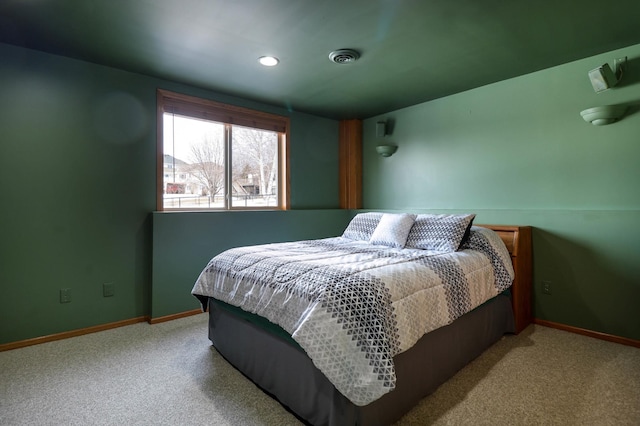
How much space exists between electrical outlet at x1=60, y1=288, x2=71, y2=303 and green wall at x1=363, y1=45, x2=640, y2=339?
3.70m

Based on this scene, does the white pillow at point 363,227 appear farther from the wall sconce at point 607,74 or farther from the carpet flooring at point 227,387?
the wall sconce at point 607,74

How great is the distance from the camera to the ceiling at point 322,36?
2002 millimetres

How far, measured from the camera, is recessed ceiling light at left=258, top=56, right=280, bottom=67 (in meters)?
2.66

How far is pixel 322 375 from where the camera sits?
1480 millimetres

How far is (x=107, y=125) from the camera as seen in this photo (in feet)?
9.43

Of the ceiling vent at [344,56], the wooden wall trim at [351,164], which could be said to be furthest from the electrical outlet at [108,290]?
the wooden wall trim at [351,164]

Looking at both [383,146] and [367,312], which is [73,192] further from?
[383,146]

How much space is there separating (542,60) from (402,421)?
300cm

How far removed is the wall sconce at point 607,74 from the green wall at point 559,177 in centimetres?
6

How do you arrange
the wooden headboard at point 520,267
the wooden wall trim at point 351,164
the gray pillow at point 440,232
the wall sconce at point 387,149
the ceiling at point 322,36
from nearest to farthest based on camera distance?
1. the ceiling at point 322,36
2. the gray pillow at point 440,232
3. the wooden headboard at point 520,267
4. the wall sconce at point 387,149
5. the wooden wall trim at point 351,164

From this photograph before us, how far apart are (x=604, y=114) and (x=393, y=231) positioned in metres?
1.88

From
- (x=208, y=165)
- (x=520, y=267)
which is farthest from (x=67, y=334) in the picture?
(x=520, y=267)

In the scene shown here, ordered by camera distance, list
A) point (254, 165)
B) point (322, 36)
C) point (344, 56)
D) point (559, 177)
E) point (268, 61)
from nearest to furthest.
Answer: point (322, 36) < point (344, 56) < point (268, 61) < point (559, 177) < point (254, 165)

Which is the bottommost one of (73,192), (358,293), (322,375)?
(322,375)
